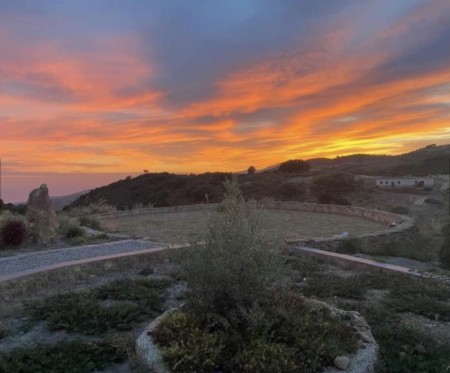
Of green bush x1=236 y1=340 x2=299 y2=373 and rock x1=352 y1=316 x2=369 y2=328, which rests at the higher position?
green bush x1=236 y1=340 x2=299 y2=373

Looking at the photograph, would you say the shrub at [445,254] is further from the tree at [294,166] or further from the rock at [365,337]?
the tree at [294,166]

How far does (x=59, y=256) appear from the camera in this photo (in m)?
7.15

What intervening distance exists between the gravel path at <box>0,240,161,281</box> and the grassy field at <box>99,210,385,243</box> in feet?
3.97

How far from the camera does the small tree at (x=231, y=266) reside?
320 centimetres

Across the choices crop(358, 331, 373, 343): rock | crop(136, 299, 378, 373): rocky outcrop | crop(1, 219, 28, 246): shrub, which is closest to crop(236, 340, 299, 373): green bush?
crop(136, 299, 378, 373): rocky outcrop

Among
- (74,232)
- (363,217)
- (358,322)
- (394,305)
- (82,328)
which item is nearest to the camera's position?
(358,322)

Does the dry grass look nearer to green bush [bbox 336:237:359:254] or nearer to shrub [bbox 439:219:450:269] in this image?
green bush [bbox 336:237:359:254]

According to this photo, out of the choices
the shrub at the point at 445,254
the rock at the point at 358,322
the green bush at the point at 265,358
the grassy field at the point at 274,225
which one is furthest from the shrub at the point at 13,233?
the shrub at the point at 445,254

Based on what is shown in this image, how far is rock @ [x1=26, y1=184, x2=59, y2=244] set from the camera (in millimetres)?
8742

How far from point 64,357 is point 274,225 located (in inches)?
344

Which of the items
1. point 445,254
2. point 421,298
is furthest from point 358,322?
point 445,254

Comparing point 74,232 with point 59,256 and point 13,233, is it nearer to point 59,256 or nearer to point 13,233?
point 13,233

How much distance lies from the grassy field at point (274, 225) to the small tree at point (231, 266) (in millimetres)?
5552

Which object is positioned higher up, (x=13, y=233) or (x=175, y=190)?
(x=175, y=190)
